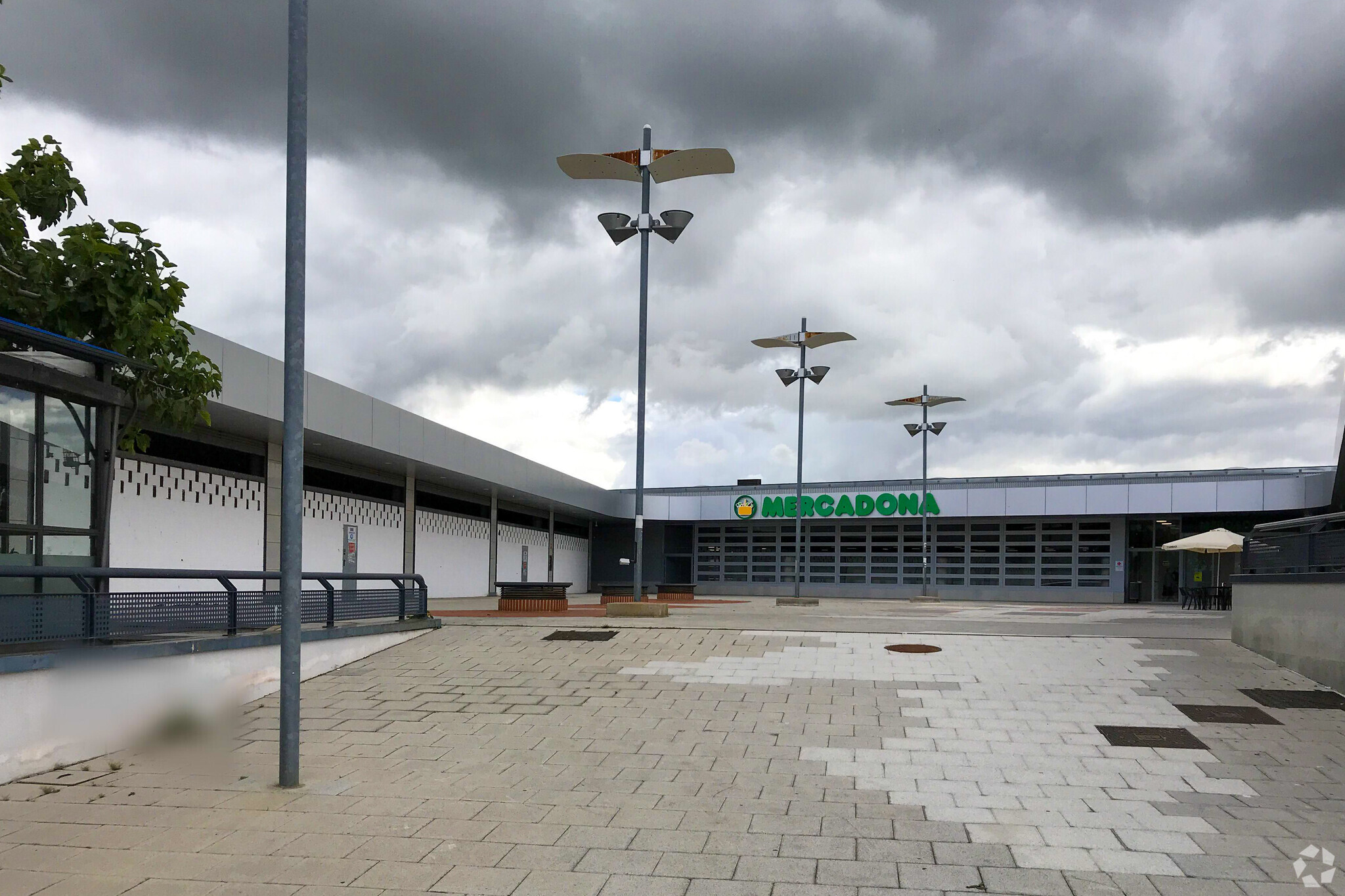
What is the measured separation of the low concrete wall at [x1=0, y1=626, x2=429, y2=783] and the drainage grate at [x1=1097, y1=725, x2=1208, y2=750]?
26.9 ft

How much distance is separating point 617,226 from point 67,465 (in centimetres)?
1151

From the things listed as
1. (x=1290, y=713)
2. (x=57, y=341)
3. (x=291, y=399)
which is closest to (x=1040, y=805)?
(x=1290, y=713)

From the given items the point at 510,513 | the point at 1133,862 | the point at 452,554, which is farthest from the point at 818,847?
the point at 510,513

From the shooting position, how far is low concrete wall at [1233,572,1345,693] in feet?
38.7

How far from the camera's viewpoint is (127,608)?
9.30 m

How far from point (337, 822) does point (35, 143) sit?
302 inches

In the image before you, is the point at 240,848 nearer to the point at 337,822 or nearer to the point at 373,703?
the point at 337,822

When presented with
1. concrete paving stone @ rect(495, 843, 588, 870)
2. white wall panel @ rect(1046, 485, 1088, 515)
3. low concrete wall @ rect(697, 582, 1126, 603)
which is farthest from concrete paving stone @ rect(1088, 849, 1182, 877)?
white wall panel @ rect(1046, 485, 1088, 515)

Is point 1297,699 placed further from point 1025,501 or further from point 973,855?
point 1025,501

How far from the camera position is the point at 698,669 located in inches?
504

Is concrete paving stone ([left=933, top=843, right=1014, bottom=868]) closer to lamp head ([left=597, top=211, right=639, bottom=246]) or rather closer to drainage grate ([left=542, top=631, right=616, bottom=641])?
drainage grate ([left=542, top=631, right=616, bottom=641])

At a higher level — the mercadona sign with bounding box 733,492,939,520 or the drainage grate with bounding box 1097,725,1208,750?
the mercadona sign with bounding box 733,492,939,520

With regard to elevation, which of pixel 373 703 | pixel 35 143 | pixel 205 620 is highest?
pixel 35 143

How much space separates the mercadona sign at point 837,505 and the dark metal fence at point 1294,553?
2675 cm
